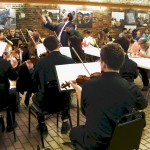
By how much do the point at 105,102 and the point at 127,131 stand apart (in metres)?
0.31

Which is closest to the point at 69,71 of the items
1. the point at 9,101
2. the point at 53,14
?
the point at 9,101

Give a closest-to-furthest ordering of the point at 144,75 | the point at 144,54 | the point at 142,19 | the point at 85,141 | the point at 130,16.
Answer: the point at 85,141 < the point at 144,75 < the point at 144,54 < the point at 130,16 < the point at 142,19

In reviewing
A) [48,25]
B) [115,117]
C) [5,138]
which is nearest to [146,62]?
[48,25]

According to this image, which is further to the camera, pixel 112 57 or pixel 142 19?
pixel 142 19

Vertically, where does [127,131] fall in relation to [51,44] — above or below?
below

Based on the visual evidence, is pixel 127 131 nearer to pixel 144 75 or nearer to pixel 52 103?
pixel 52 103

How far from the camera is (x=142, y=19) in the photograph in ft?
43.7

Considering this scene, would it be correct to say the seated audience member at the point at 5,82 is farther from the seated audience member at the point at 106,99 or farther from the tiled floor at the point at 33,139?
the seated audience member at the point at 106,99

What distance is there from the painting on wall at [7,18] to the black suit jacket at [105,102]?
324 inches

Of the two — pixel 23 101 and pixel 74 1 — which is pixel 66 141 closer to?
pixel 23 101

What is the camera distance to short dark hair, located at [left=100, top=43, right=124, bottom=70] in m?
2.05

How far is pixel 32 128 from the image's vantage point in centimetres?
398

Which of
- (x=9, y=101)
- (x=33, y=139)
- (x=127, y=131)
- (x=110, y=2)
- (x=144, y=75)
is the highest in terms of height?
(x=110, y=2)

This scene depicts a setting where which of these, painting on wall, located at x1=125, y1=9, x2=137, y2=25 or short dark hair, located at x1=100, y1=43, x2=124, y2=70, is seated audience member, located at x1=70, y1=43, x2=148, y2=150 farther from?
painting on wall, located at x1=125, y1=9, x2=137, y2=25
